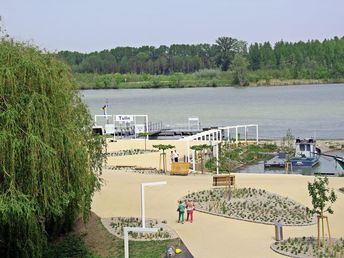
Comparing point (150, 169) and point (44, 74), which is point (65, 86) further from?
point (150, 169)

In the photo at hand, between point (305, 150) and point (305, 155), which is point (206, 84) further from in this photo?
point (305, 155)

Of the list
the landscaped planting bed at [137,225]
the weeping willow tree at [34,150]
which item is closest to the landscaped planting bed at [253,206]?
the landscaped planting bed at [137,225]

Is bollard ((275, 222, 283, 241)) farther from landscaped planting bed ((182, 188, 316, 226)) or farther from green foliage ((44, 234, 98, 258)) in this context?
green foliage ((44, 234, 98, 258))

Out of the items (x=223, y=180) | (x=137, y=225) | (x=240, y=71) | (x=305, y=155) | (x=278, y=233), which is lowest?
(x=305, y=155)

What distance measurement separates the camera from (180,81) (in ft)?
596

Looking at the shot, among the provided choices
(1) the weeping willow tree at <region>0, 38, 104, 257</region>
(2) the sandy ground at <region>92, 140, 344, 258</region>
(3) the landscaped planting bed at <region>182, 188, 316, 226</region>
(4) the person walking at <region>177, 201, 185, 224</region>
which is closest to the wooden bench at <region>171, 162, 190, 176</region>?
(2) the sandy ground at <region>92, 140, 344, 258</region>

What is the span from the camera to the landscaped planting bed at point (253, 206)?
2127cm

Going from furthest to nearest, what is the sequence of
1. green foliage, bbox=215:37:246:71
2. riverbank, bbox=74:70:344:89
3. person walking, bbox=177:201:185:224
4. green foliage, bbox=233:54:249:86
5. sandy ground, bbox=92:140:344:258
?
green foliage, bbox=215:37:246:71
riverbank, bbox=74:70:344:89
green foliage, bbox=233:54:249:86
person walking, bbox=177:201:185:224
sandy ground, bbox=92:140:344:258

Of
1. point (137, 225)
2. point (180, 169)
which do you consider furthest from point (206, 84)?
point (137, 225)

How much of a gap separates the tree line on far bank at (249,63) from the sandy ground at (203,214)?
394 ft

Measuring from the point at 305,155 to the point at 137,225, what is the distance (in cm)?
2208

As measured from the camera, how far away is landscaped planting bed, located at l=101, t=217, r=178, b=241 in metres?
19.2

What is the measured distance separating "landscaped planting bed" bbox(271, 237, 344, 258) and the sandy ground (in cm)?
33

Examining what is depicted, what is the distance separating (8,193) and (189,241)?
5902 millimetres
